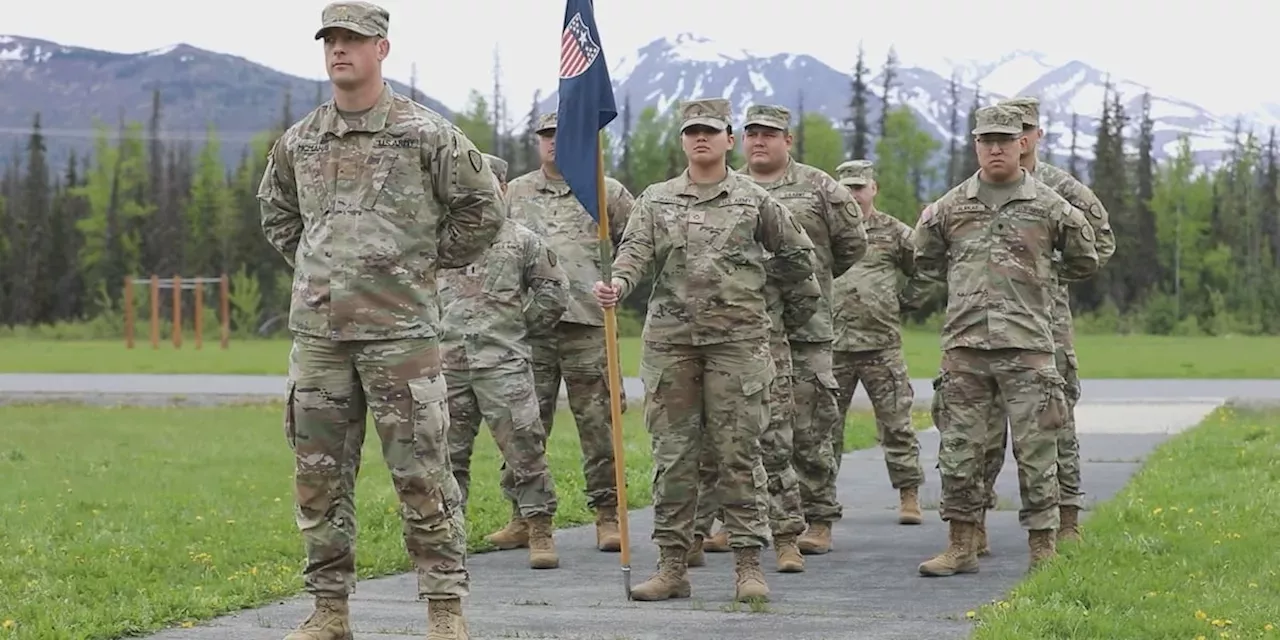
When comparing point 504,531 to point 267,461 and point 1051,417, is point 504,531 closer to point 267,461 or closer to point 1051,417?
point 1051,417

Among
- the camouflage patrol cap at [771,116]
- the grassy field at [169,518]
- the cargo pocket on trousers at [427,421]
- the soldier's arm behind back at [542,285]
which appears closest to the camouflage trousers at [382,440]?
the cargo pocket on trousers at [427,421]

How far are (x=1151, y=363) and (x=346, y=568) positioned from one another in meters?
31.1

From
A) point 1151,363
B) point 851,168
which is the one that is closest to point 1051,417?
point 851,168

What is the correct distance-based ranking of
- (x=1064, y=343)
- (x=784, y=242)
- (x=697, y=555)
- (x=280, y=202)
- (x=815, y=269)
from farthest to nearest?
(x=1064, y=343)
(x=815, y=269)
(x=697, y=555)
(x=784, y=242)
(x=280, y=202)

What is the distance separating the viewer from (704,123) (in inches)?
333

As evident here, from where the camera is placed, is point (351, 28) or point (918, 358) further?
point (918, 358)

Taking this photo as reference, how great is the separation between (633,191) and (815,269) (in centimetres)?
7128

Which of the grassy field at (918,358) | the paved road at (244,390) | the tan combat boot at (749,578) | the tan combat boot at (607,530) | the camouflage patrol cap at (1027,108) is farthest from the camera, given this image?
the grassy field at (918,358)

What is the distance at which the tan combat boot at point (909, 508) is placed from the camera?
11.6m

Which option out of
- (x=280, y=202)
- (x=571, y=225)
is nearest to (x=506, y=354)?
(x=571, y=225)

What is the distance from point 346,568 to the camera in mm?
7035

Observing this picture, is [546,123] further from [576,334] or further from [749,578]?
[749,578]

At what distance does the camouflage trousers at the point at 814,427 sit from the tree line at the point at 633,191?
2356 inches

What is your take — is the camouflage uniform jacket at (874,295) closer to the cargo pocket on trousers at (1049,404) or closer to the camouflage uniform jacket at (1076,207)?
the camouflage uniform jacket at (1076,207)
